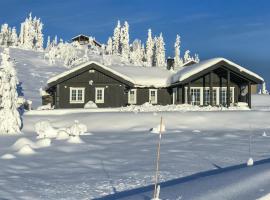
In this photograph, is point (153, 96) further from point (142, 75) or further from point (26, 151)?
point (26, 151)

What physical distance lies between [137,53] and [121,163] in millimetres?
134127

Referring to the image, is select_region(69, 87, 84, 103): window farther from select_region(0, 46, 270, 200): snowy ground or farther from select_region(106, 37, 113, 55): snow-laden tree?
select_region(106, 37, 113, 55): snow-laden tree

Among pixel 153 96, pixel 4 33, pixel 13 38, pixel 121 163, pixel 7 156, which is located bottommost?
pixel 121 163

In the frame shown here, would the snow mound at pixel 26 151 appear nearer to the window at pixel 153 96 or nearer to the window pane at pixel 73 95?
the window pane at pixel 73 95

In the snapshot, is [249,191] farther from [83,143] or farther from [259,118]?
[259,118]

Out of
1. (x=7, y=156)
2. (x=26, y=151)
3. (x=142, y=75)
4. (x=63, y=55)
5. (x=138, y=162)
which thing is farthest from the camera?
(x=63, y=55)

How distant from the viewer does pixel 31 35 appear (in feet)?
493

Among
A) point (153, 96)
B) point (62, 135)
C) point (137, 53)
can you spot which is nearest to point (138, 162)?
point (62, 135)

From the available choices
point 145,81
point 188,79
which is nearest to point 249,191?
point 188,79

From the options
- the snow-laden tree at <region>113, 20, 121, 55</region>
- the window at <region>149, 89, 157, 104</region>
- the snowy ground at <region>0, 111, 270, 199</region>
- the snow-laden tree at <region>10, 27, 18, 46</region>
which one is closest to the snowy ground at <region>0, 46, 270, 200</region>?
the snowy ground at <region>0, 111, 270, 199</region>

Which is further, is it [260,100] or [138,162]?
[260,100]

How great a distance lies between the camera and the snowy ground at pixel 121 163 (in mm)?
10070

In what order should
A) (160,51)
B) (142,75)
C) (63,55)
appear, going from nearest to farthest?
(142,75) → (63,55) → (160,51)

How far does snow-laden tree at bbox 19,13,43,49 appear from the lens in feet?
482
